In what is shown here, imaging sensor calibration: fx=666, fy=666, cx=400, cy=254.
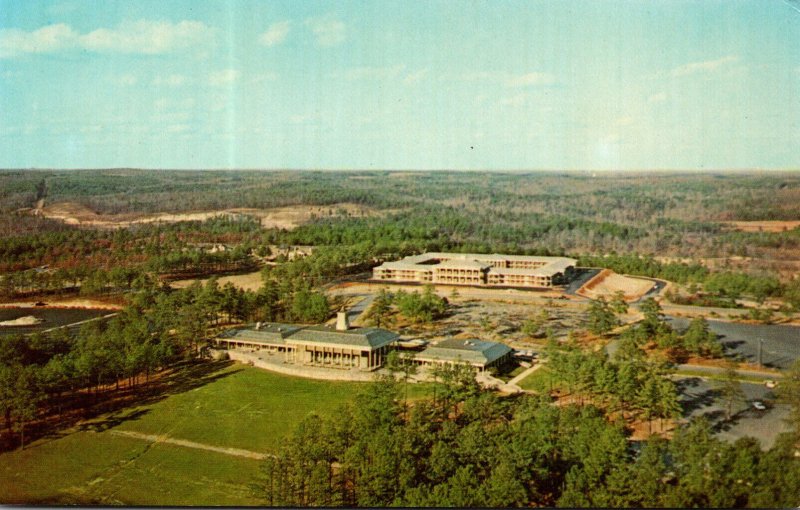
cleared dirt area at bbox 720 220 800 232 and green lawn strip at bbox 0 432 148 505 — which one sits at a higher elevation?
cleared dirt area at bbox 720 220 800 232

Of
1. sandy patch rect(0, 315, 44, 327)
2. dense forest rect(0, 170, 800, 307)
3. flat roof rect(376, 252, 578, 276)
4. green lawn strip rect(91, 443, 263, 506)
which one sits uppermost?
dense forest rect(0, 170, 800, 307)

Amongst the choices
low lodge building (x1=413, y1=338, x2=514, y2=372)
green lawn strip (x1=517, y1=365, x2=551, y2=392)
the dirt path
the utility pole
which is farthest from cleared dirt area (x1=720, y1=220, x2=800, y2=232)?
the dirt path

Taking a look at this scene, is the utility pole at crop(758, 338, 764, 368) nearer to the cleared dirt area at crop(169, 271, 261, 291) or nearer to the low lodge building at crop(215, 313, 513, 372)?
the low lodge building at crop(215, 313, 513, 372)

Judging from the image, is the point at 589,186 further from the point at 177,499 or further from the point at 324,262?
the point at 177,499

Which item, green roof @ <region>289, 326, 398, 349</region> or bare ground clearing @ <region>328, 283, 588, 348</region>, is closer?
green roof @ <region>289, 326, 398, 349</region>

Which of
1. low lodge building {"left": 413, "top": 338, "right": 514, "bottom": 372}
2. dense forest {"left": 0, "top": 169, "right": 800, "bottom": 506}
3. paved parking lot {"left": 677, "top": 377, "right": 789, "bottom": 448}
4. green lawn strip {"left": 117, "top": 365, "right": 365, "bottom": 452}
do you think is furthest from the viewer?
low lodge building {"left": 413, "top": 338, "right": 514, "bottom": 372}

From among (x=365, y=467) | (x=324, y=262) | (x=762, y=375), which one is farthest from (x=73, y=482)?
(x=762, y=375)

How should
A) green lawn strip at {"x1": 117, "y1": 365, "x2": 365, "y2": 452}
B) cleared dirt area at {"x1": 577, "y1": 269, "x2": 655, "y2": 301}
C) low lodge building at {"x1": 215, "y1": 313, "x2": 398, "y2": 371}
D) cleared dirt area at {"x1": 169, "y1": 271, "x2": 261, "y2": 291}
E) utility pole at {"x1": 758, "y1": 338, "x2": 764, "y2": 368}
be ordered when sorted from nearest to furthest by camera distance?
green lawn strip at {"x1": 117, "y1": 365, "x2": 365, "y2": 452} → utility pole at {"x1": 758, "y1": 338, "x2": 764, "y2": 368} → low lodge building at {"x1": 215, "y1": 313, "x2": 398, "y2": 371} → cleared dirt area at {"x1": 577, "y1": 269, "x2": 655, "y2": 301} → cleared dirt area at {"x1": 169, "y1": 271, "x2": 261, "y2": 291}
